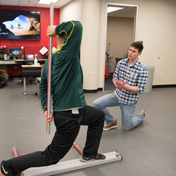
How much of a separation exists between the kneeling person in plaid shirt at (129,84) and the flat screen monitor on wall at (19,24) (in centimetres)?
559

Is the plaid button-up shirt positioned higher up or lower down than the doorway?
lower down

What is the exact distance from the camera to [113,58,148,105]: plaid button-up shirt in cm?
304

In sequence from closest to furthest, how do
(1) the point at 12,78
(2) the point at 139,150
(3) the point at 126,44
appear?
(2) the point at 139,150 < (1) the point at 12,78 < (3) the point at 126,44

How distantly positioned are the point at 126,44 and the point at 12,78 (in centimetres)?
514

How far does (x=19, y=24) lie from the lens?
25.6ft

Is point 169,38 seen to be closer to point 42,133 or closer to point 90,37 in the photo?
point 90,37

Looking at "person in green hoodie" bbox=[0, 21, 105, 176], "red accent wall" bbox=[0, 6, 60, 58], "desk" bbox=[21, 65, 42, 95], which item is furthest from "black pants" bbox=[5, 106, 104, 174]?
"red accent wall" bbox=[0, 6, 60, 58]

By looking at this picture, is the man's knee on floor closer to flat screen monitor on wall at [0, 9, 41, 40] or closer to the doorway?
flat screen monitor on wall at [0, 9, 41, 40]

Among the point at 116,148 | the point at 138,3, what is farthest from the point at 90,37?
the point at 116,148

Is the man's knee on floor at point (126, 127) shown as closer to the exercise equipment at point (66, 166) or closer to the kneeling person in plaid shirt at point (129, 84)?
the kneeling person in plaid shirt at point (129, 84)

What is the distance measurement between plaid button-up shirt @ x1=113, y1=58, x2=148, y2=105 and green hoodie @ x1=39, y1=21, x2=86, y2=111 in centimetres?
148

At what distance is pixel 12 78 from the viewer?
8.15 m

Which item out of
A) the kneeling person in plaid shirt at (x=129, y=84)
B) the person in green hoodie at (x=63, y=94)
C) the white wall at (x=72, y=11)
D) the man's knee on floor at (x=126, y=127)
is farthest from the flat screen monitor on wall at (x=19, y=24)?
the person in green hoodie at (x=63, y=94)

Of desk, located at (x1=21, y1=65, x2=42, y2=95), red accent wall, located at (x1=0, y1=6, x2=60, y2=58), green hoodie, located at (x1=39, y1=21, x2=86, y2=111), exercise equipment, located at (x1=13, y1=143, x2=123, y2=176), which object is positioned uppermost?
red accent wall, located at (x1=0, y1=6, x2=60, y2=58)
